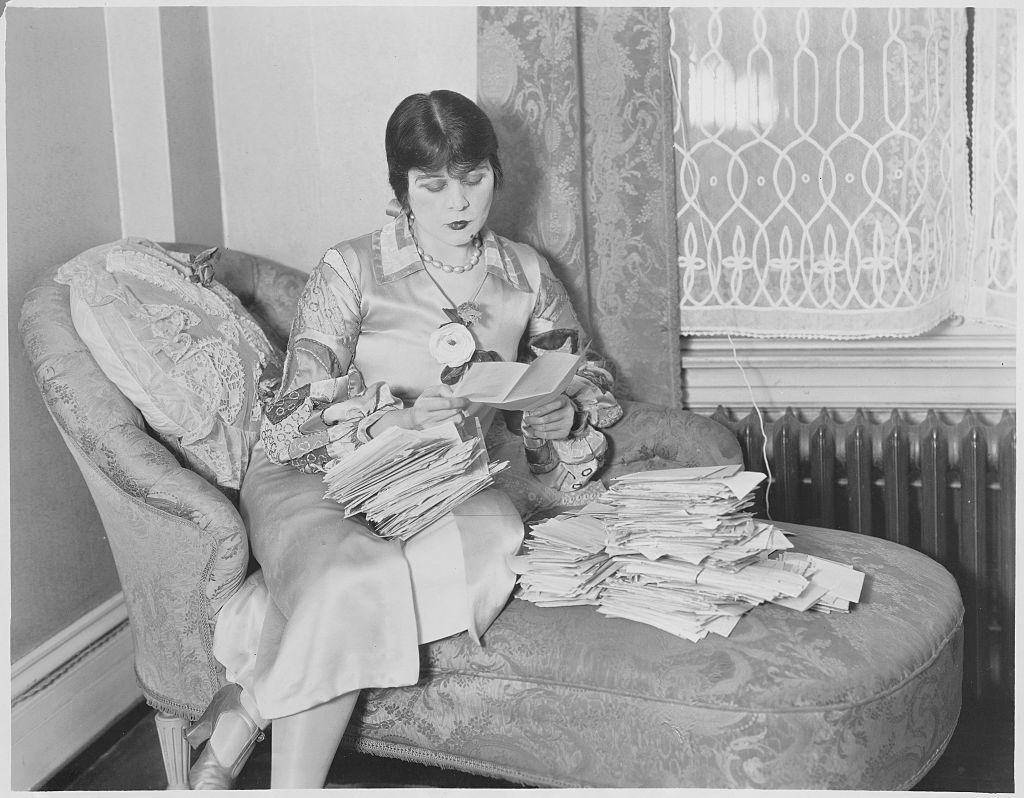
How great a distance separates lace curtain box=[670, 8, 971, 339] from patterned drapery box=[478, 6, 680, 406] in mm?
119

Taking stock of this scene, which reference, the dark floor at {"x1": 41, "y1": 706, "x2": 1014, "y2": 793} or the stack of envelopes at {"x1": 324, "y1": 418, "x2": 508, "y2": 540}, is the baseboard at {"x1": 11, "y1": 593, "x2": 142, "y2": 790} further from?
the stack of envelopes at {"x1": 324, "y1": 418, "x2": 508, "y2": 540}

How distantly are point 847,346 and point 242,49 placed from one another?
1.75 m

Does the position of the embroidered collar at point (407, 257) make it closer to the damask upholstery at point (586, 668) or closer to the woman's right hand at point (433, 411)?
the woman's right hand at point (433, 411)

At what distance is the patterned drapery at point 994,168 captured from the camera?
2268mm

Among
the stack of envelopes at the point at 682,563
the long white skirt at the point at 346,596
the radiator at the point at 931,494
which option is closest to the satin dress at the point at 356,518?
the long white skirt at the point at 346,596

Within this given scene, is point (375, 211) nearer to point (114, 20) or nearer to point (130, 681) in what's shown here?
point (114, 20)

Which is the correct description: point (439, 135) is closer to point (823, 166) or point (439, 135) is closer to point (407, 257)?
point (407, 257)

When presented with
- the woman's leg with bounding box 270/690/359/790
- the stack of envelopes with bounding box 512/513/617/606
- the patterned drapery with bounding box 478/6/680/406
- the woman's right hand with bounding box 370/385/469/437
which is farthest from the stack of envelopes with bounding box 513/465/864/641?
the patterned drapery with bounding box 478/6/680/406

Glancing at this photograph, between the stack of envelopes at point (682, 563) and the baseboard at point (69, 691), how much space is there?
1061 mm

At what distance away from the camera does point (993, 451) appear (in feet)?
7.82

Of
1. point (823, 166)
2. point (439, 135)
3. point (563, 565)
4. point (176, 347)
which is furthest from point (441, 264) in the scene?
point (823, 166)

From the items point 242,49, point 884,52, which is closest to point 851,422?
point 884,52

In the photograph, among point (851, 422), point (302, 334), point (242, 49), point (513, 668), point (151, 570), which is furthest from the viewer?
point (242, 49)

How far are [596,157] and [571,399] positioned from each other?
66 cm
